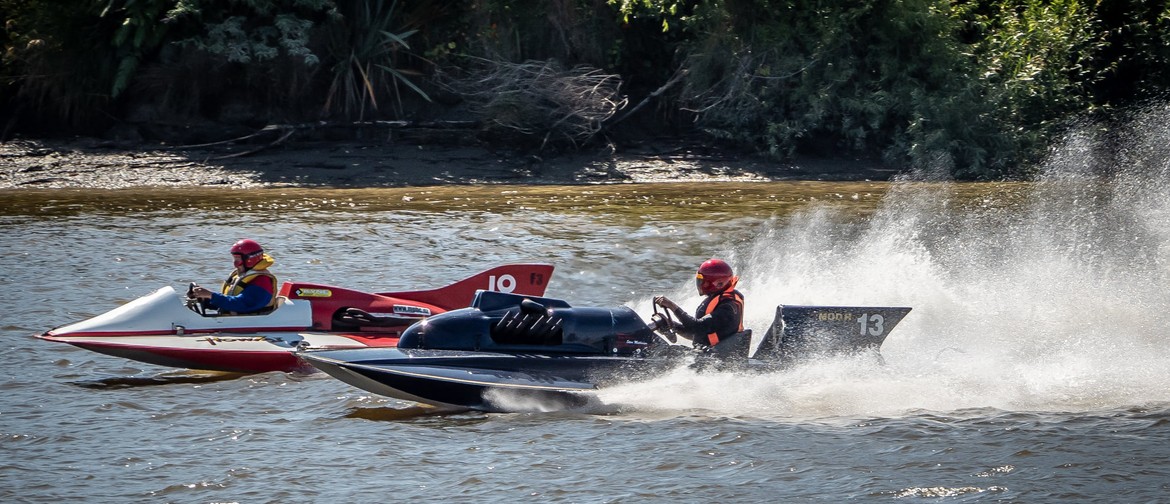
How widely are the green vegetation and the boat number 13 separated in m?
13.7

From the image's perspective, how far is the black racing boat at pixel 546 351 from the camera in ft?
29.8

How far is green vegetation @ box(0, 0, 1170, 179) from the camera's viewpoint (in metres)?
23.3

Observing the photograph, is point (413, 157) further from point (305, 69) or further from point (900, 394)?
point (900, 394)

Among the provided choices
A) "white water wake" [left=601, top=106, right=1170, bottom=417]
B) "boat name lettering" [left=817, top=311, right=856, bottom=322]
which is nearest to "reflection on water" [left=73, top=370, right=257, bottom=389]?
"white water wake" [left=601, top=106, right=1170, bottom=417]

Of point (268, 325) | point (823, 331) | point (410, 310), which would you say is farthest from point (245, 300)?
point (823, 331)

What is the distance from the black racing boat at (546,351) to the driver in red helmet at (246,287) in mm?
2036

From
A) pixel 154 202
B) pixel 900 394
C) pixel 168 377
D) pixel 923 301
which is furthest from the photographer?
pixel 154 202

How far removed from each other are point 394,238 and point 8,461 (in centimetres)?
899

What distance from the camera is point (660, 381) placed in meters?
9.70

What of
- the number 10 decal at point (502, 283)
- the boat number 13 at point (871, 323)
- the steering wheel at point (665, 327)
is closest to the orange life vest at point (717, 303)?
the steering wheel at point (665, 327)

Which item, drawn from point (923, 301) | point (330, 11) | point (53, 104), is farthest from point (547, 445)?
point (53, 104)

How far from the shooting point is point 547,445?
8492mm

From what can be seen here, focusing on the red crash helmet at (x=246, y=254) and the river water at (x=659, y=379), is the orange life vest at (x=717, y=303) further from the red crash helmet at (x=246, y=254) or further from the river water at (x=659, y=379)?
the red crash helmet at (x=246, y=254)

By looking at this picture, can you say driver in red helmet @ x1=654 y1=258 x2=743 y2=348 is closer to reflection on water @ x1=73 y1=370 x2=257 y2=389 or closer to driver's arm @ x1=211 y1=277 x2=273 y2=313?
driver's arm @ x1=211 y1=277 x2=273 y2=313
